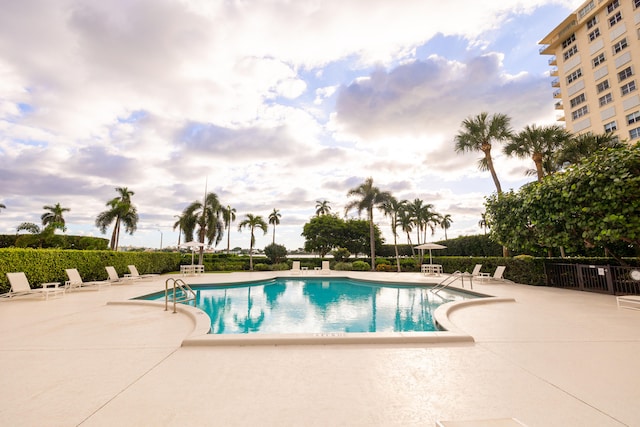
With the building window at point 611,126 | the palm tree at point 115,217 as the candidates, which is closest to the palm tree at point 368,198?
the palm tree at point 115,217

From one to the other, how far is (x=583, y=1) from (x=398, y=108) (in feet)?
141

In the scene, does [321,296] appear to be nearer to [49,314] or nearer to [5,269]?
[49,314]

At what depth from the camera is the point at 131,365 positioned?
146 inches

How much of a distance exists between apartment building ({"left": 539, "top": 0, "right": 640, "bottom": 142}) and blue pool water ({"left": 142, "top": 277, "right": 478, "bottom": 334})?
35.1 meters

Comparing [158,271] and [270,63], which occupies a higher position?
[270,63]

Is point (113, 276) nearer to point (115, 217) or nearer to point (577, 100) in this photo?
point (115, 217)

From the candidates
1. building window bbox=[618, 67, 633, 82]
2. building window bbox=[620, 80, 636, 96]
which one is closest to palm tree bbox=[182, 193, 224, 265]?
building window bbox=[620, 80, 636, 96]

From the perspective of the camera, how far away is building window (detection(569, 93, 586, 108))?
34.8 meters

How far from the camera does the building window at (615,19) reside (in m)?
30.4

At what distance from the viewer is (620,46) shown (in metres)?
30.3

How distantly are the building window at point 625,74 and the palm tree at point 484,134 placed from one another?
24955mm

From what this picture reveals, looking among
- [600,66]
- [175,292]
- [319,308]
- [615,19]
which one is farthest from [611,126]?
[175,292]

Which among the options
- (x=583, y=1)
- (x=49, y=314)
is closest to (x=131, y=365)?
(x=49, y=314)

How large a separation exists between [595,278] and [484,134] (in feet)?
37.4
